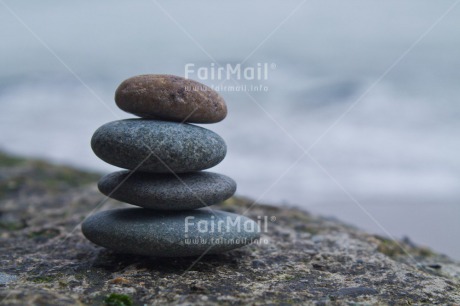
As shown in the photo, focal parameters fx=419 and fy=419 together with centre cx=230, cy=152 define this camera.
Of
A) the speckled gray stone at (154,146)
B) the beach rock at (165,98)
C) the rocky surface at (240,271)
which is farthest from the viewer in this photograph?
the beach rock at (165,98)

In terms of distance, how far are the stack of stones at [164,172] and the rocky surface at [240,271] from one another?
350mm

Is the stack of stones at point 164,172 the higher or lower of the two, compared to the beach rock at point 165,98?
lower

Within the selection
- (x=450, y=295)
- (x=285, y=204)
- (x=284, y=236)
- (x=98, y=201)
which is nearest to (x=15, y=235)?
(x=98, y=201)

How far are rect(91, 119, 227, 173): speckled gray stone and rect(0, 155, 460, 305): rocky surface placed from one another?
129cm

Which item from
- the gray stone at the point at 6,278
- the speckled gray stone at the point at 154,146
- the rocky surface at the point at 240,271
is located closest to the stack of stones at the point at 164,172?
the speckled gray stone at the point at 154,146

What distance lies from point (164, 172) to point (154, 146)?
1.79 ft

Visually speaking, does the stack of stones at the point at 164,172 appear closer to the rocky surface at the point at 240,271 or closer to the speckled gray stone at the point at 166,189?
the speckled gray stone at the point at 166,189

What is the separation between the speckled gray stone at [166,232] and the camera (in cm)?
511

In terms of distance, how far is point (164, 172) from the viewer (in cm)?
Result: 551

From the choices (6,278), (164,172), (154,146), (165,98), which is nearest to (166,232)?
(164,172)

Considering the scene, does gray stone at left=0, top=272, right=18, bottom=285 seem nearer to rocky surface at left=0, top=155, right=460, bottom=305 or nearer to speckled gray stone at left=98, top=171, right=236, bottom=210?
rocky surface at left=0, top=155, right=460, bottom=305

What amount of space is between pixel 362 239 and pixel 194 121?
11.7 ft

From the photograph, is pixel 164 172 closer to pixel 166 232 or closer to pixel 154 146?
pixel 154 146

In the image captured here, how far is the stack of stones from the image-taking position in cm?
512
